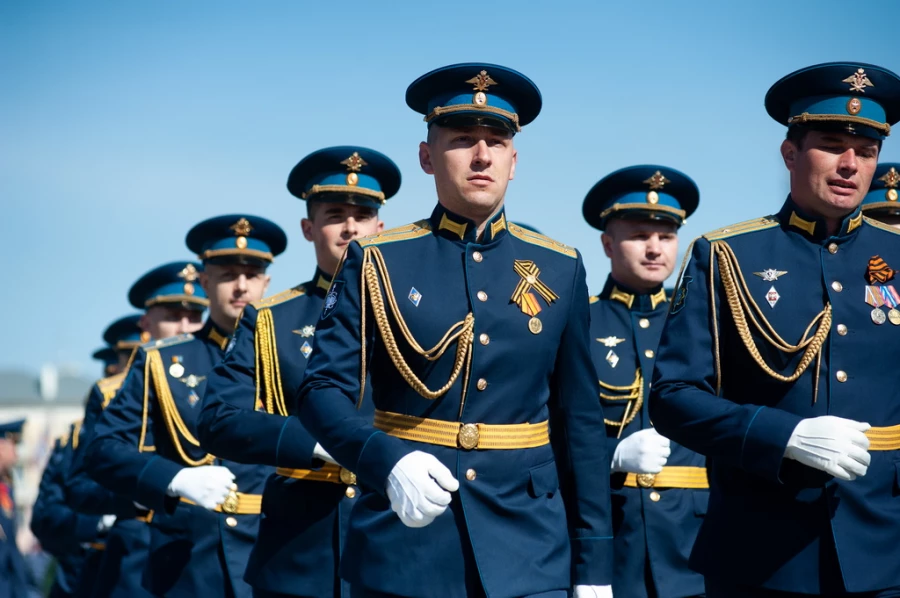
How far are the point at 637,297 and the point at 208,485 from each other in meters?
2.64

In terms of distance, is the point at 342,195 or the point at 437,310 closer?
the point at 437,310

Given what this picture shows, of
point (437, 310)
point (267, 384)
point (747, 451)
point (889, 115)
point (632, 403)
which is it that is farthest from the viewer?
point (632, 403)

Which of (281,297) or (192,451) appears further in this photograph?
(192,451)

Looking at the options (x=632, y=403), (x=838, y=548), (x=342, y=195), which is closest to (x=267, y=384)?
(x=342, y=195)

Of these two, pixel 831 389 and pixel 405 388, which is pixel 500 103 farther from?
pixel 831 389

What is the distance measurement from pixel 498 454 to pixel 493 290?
63 centimetres

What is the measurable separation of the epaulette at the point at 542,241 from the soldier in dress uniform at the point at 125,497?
413cm

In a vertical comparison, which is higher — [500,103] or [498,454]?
[500,103]

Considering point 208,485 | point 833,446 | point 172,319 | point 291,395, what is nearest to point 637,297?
point 291,395

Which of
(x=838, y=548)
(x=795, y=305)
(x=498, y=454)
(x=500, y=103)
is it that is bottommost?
(x=838, y=548)

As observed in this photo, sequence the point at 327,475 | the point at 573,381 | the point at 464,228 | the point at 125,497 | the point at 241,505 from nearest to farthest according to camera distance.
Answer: the point at 573,381, the point at 464,228, the point at 327,475, the point at 241,505, the point at 125,497

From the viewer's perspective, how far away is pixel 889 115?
554 cm

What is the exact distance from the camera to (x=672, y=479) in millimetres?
7582

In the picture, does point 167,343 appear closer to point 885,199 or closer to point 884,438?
point 885,199
